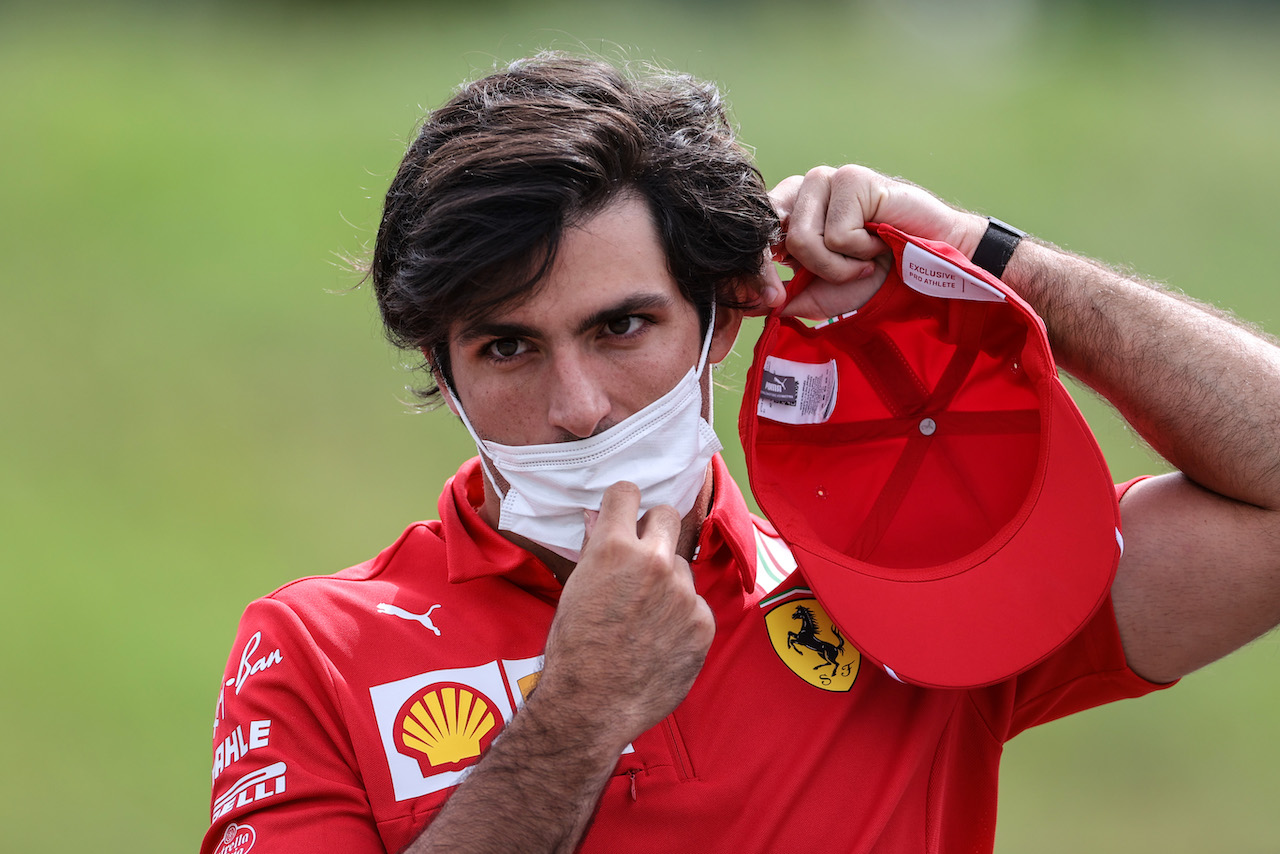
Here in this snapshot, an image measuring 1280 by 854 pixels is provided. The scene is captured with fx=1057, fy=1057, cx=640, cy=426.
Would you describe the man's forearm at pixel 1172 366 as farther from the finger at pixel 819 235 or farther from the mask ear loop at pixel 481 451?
the mask ear loop at pixel 481 451

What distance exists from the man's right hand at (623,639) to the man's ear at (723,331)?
518 mm

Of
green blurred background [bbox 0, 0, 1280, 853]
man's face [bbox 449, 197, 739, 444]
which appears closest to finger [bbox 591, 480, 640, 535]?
man's face [bbox 449, 197, 739, 444]

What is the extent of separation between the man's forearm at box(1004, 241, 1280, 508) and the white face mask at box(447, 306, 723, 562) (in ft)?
2.15

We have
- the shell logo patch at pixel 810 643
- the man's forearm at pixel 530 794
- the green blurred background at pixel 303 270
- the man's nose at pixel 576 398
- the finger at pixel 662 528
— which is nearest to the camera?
the man's forearm at pixel 530 794

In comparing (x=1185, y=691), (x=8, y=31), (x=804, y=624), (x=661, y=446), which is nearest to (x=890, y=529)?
(x=804, y=624)

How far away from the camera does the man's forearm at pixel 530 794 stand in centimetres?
141

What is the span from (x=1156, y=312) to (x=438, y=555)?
132 centimetres

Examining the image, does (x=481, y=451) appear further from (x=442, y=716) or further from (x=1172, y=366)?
(x=1172, y=366)

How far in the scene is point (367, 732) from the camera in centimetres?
165

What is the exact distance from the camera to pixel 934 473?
2006 mm

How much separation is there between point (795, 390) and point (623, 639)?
66 cm

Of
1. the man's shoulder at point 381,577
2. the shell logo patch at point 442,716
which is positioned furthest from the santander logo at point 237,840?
the man's shoulder at point 381,577

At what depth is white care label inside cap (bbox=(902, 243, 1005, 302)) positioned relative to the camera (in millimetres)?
1714

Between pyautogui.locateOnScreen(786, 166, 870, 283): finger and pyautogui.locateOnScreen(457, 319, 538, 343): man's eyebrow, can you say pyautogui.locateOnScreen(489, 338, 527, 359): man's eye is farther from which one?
pyautogui.locateOnScreen(786, 166, 870, 283): finger
